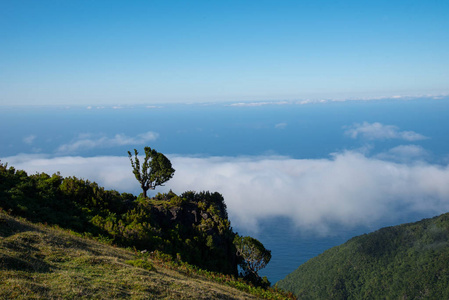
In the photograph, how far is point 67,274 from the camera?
46.0ft

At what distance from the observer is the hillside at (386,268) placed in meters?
121

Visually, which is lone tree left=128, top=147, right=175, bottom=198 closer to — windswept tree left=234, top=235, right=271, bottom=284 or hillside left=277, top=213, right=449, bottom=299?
windswept tree left=234, top=235, right=271, bottom=284

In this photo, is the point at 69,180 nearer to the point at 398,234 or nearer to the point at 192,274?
the point at 192,274

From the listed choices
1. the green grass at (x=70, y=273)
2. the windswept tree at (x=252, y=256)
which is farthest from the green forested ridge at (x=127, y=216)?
the green grass at (x=70, y=273)

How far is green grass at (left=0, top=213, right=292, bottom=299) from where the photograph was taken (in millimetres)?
12078

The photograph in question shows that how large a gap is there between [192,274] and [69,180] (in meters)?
19.0

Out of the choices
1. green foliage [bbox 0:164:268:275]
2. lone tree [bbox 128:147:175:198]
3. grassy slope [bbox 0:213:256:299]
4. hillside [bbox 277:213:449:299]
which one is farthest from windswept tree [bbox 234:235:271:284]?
hillside [bbox 277:213:449:299]

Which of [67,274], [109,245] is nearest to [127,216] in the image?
[109,245]

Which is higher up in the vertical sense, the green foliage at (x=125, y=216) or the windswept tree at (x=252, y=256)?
the green foliage at (x=125, y=216)

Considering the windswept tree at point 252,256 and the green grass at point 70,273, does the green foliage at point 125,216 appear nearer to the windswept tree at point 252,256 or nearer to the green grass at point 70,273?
the windswept tree at point 252,256

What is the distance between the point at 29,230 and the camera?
19.2 metres

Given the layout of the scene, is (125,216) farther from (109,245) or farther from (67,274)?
(67,274)

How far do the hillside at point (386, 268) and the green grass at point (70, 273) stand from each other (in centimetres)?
13153

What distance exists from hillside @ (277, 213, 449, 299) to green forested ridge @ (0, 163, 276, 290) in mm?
116415
